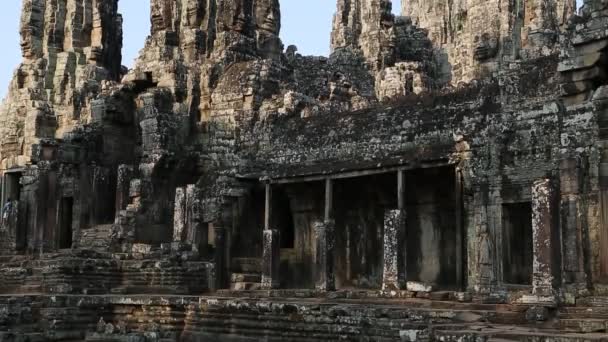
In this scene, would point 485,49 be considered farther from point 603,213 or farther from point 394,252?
point 603,213

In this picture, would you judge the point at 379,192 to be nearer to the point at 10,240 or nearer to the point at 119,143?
the point at 119,143

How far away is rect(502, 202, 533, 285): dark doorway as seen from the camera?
16.6 metres

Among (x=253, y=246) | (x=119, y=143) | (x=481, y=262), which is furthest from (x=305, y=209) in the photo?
(x=119, y=143)

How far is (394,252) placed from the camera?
17547 millimetres

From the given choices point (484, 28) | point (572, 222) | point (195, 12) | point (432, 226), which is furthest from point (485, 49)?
point (572, 222)

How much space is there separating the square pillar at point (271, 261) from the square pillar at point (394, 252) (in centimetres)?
338

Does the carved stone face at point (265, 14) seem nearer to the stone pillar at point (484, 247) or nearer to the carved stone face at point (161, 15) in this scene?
the carved stone face at point (161, 15)

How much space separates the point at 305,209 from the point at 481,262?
683 centimetres

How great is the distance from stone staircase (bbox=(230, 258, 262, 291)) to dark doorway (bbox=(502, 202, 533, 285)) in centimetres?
638

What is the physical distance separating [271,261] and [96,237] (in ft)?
24.3

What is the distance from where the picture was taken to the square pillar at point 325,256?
1903 centimetres

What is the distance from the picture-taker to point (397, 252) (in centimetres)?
1753

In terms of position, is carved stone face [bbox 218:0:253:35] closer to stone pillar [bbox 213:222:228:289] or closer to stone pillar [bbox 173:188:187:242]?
stone pillar [bbox 173:188:187:242]

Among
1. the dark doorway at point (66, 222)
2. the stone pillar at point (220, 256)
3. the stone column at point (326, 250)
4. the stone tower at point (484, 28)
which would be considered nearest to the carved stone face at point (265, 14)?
the stone tower at point (484, 28)
